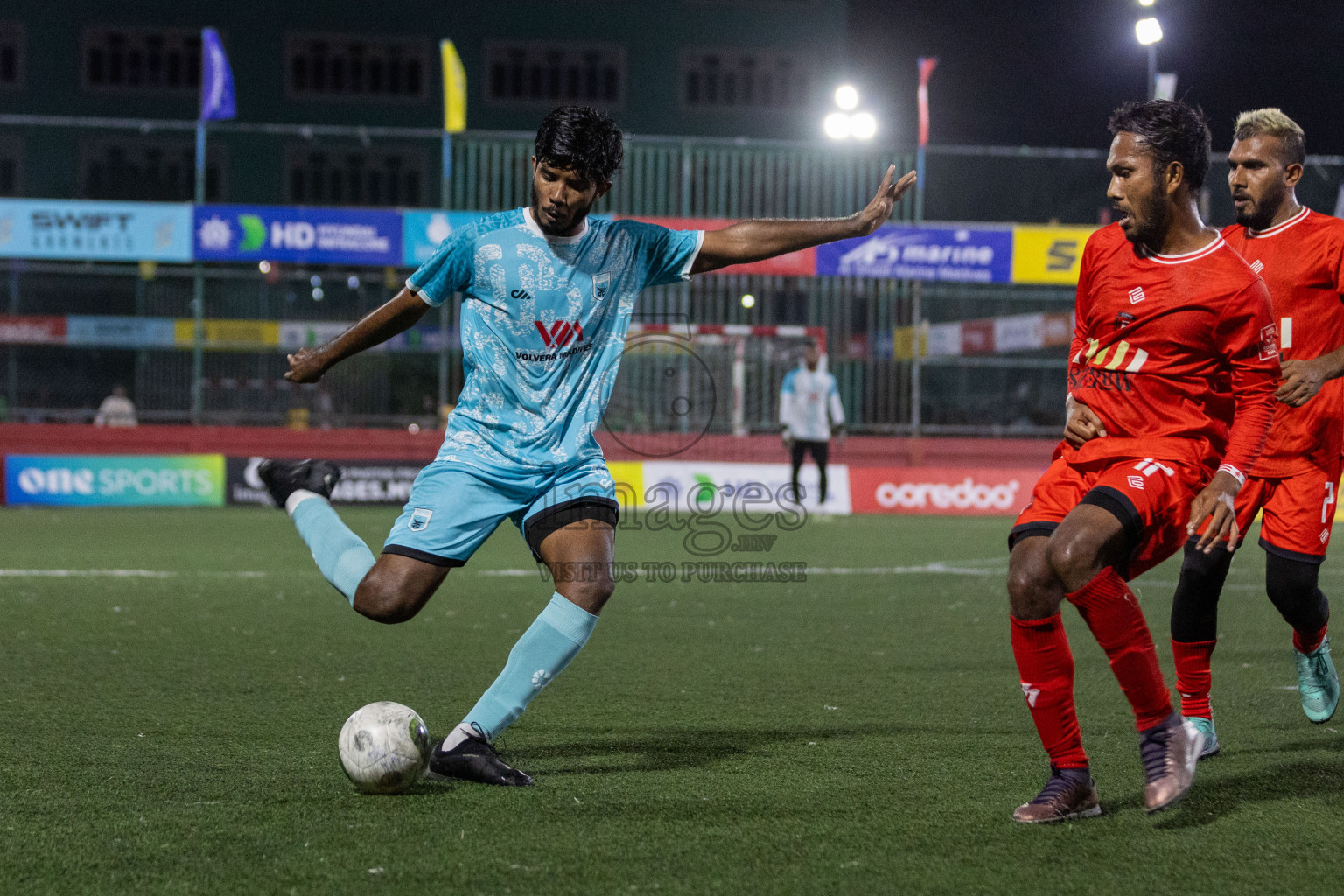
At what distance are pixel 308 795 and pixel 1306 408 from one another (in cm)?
387

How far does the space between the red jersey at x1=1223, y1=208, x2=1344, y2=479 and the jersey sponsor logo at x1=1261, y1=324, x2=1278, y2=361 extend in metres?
1.22

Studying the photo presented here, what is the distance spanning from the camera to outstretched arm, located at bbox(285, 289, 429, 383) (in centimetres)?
420

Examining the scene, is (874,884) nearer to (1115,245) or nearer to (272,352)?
(1115,245)

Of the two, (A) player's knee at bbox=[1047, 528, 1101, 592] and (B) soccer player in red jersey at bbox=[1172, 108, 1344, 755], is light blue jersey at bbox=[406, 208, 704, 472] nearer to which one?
(A) player's knee at bbox=[1047, 528, 1101, 592]

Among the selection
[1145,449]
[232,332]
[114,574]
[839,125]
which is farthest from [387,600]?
[232,332]

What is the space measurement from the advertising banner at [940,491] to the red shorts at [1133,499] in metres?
14.7

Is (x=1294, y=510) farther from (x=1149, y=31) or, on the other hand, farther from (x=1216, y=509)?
(x=1149, y=31)

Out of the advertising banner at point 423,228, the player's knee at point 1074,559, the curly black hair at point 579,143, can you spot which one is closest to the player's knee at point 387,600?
the curly black hair at point 579,143

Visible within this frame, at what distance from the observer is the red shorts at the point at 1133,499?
12.2ft

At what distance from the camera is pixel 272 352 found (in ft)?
92.4

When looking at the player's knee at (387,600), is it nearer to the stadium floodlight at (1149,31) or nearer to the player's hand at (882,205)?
the player's hand at (882,205)

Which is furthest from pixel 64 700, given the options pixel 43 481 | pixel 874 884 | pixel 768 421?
pixel 768 421

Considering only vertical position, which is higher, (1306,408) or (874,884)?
(1306,408)

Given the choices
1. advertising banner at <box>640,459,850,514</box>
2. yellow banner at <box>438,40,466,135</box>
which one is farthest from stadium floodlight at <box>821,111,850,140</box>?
advertising banner at <box>640,459,850,514</box>
